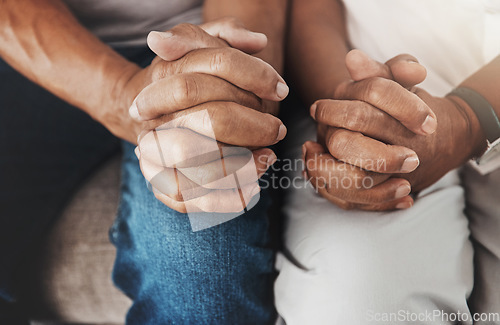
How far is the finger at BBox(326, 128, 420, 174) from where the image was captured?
40cm

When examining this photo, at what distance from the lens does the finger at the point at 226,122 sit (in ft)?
1.19

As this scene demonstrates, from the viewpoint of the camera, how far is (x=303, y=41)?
0.59 metres

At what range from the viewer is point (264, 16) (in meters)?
0.57

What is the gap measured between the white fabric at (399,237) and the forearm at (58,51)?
1.11 ft

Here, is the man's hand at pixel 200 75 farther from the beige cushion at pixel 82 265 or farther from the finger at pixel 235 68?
the beige cushion at pixel 82 265

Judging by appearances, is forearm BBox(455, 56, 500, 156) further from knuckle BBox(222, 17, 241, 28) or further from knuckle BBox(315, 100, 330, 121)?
→ knuckle BBox(222, 17, 241, 28)

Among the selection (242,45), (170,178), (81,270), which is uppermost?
(242,45)

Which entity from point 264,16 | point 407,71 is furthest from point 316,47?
point 407,71

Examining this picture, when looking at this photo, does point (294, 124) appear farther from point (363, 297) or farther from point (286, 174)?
point (363, 297)

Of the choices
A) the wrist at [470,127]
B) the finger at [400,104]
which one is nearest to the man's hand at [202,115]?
the finger at [400,104]

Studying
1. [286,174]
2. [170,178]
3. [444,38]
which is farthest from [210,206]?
[444,38]

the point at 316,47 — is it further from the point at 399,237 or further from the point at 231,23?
the point at 399,237

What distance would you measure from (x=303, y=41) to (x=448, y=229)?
37cm

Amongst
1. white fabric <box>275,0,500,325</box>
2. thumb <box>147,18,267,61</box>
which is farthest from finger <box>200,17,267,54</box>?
white fabric <box>275,0,500,325</box>
